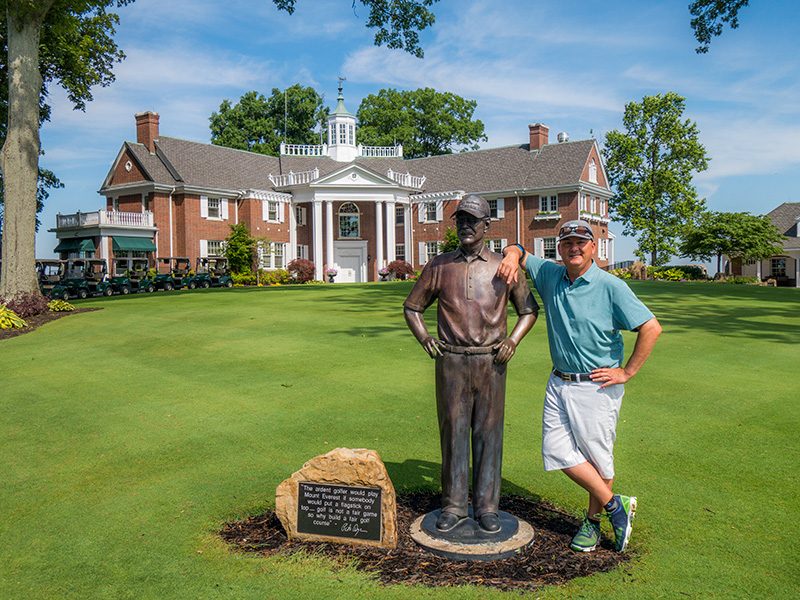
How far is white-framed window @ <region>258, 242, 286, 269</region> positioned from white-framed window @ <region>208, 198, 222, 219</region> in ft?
11.1

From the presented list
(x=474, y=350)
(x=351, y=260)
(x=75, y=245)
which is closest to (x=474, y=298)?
(x=474, y=350)

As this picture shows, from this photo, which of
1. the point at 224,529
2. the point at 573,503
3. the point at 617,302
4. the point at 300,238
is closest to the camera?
the point at 617,302

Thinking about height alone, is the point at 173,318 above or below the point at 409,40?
below

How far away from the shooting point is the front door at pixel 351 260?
45969mm

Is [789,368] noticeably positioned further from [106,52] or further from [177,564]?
[106,52]

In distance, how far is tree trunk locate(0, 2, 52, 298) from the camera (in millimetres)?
19719

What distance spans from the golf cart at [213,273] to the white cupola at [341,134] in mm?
13420

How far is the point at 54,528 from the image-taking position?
205 inches

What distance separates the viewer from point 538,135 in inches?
1854

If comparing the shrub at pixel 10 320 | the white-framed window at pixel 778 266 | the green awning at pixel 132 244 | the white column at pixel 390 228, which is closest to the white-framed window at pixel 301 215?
the white column at pixel 390 228

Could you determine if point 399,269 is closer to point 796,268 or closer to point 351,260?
point 351,260

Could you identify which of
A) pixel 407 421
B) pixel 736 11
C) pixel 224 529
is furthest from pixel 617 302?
pixel 736 11

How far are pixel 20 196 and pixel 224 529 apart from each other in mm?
18173

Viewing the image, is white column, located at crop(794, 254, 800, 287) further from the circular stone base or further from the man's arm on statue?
the man's arm on statue
